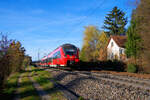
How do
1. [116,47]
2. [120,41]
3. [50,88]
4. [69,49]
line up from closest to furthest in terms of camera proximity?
[50,88] < [69,49] < [116,47] < [120,41]

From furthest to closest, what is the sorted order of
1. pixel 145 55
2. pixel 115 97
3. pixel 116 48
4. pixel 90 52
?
pixel 90 52 → pixel 116 48 → pixel 145 55 → pixel 115 97

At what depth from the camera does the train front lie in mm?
20344

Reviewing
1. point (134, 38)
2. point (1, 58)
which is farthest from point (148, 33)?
point (1, 58)

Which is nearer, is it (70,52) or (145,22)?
(145,22)

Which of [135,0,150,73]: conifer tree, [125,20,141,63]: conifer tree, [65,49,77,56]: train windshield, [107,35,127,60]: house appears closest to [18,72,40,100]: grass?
[65,49,77,56]: train windshield

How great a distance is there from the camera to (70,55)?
2072cm

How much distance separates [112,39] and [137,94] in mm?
34603

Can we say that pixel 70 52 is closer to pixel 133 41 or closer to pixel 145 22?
pixel 145 22

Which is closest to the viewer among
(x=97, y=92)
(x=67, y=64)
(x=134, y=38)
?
(x=97, y=92)

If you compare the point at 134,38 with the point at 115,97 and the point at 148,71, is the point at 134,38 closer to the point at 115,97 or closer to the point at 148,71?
the point at 148,71

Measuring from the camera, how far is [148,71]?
19312mm

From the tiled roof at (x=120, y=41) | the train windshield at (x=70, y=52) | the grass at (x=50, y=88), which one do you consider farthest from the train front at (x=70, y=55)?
the tiled roof at (x=120, y=41)

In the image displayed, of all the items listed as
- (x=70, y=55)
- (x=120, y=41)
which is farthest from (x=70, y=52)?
(x=120, y=41)

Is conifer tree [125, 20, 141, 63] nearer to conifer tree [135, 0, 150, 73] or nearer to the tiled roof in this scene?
conifer tree [135, 0, 150, 73]
